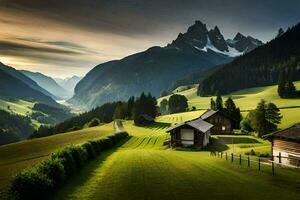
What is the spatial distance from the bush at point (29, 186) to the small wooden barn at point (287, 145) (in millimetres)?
27752

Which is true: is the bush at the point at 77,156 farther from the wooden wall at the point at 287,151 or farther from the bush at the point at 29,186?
the wooden wall at the point at 287,151

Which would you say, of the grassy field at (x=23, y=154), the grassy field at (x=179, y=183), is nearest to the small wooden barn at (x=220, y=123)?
the grassy field at (x=23, y=154)

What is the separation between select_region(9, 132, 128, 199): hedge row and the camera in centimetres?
2405

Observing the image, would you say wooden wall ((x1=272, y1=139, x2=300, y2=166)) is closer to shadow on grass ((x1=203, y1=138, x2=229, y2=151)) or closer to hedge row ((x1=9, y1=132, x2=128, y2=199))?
hedge row ((x1=9, y1=132, x2=128, y2=199))

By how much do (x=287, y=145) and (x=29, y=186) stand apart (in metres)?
33.8

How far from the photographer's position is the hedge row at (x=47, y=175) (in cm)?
2405

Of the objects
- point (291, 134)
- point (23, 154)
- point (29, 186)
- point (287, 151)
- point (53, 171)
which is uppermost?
point (291, 134)

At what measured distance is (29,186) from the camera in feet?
79.6

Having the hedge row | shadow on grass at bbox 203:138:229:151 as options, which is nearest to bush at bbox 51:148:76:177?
the hedge row

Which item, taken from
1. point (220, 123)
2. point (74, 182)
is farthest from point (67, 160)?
point (220, 123)

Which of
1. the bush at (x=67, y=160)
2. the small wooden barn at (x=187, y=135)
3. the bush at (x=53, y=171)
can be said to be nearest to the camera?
the bush at (x=53, y=171)

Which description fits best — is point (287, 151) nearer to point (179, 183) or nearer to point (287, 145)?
point (287, 145)

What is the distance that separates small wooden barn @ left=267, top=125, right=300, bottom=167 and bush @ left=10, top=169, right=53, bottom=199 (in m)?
27.8

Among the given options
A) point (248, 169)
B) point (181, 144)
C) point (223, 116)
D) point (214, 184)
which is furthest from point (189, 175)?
point (223, 116)
